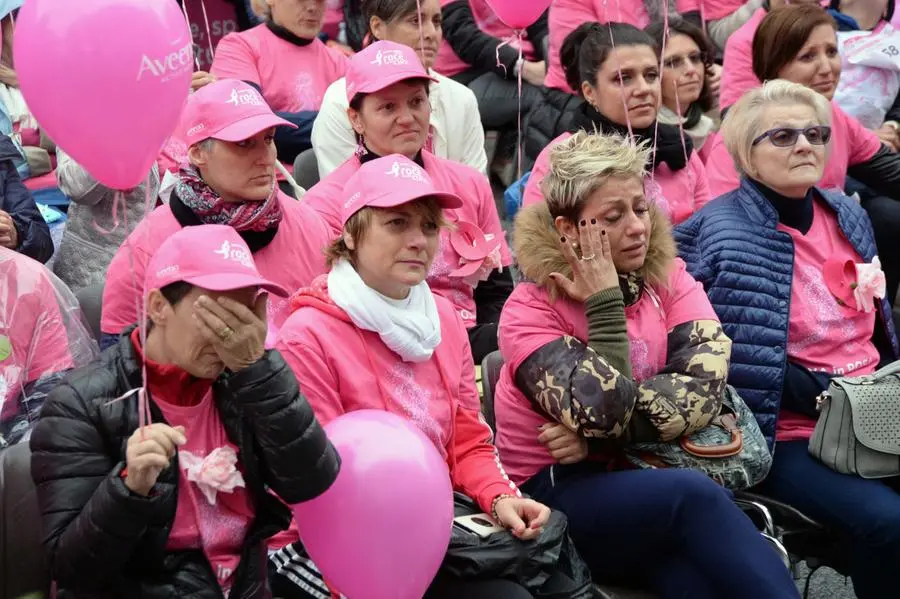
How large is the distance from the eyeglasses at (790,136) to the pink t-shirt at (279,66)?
216 cm

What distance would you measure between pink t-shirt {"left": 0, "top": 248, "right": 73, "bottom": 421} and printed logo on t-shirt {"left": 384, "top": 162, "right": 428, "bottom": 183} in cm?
112

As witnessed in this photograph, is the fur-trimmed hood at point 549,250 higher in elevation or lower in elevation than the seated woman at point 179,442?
lower

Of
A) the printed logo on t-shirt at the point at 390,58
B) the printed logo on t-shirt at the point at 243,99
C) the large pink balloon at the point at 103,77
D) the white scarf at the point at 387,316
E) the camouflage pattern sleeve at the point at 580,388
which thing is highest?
the large pink balloon at the point at 103,77

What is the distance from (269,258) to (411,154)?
0.75m

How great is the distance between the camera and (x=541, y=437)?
3.34 meters

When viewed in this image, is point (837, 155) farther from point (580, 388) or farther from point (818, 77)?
point (580, 388)

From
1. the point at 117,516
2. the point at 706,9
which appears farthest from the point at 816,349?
the point at 706,9

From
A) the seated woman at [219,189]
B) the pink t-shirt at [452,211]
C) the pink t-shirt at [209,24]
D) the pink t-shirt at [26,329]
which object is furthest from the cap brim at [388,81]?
the pink t-shirt at [209,24]

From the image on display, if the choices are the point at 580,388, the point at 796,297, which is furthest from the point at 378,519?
the point at 796,297

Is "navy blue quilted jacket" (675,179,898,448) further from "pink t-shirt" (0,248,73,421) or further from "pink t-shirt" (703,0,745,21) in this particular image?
"pink t-shirt" (703,0,745,21)

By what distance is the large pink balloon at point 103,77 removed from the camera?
108 inches

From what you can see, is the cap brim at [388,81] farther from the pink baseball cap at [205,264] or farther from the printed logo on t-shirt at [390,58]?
the pink baseball cap at [205,264]

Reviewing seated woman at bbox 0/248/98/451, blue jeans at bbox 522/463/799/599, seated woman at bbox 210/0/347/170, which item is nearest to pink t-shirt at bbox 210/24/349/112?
seated woman at bbox 210/0/347/170

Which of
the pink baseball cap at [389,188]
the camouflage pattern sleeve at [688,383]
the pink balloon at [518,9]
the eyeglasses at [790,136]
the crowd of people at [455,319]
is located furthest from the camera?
the pink balloon at [518,9]
